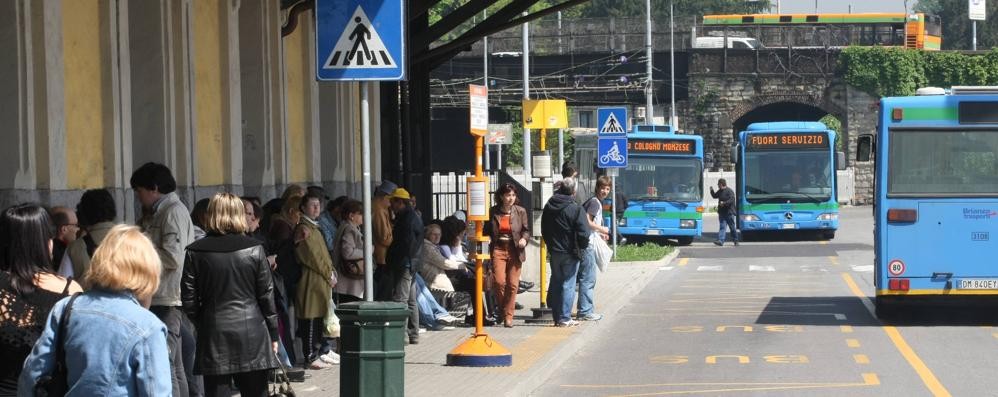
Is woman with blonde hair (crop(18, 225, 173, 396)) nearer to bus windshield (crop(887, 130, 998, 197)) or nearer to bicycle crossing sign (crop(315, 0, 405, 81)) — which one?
bicycle crossing sign (crop(315, 0, 405, 81))

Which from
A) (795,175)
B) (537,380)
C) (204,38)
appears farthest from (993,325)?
(795,175)

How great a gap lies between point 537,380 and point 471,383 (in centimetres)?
89

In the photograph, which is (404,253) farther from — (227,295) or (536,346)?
(227,295)

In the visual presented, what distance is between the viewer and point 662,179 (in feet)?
133

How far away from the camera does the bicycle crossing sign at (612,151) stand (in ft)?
92.3

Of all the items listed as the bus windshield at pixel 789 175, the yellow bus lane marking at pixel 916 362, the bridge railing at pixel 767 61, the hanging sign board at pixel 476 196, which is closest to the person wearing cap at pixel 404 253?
the hanging sign board at pixel 476 196

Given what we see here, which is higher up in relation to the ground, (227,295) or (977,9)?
(977,9)

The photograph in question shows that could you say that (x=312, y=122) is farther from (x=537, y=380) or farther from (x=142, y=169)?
(x=142, y=169)

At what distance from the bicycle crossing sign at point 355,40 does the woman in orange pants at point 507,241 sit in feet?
26.6

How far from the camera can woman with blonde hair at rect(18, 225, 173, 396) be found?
19.3ft

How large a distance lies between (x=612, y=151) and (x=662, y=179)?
12.5 meters

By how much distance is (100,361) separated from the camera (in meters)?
5.91

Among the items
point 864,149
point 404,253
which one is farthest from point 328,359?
point 864,149

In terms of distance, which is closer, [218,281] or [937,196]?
[218,281]
